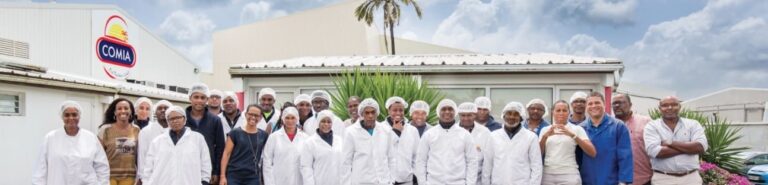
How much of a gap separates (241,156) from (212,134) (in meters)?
0.42

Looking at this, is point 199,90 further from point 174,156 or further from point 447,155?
point 447,155

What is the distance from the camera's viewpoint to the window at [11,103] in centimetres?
1027

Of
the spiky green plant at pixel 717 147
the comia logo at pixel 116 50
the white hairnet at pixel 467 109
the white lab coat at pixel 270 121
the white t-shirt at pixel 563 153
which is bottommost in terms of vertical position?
the spiky green plant at pixel 717 147

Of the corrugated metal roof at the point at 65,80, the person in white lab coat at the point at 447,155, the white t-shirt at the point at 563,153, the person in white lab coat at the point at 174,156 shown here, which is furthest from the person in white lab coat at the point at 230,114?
the corrugated metal roof at the point at 65,80

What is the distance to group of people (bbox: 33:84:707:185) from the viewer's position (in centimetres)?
529

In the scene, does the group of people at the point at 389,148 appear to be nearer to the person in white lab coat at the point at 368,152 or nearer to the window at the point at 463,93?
the person in white lab coat at the point at 368,152

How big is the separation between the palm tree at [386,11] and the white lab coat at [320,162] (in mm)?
21037

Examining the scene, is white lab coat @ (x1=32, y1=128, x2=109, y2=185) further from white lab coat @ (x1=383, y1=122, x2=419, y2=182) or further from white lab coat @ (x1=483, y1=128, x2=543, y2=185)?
white lab coat @ (x1=483, y1=128, x2=543, y2=185)

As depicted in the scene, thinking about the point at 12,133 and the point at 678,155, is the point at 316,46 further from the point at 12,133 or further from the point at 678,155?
the point at 678,155

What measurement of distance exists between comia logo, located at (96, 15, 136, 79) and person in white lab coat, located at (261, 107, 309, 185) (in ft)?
46.3

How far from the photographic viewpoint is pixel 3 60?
1093 centimetres

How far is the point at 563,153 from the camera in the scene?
5223 millimetres

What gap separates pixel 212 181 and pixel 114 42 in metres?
15.0

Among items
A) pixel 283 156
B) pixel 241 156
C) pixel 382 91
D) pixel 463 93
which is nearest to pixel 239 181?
pixel 241 156
